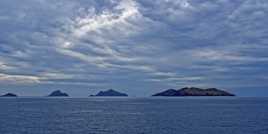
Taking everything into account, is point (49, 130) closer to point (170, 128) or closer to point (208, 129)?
point (170, 128)

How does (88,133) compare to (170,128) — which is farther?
(170,128)

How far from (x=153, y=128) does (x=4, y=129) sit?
3610 cm

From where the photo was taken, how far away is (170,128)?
315ft

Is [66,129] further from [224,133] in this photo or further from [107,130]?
[224,133]

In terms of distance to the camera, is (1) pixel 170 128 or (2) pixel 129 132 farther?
(1) pixel 170 128

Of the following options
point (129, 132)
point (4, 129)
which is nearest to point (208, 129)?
point (129, 132)

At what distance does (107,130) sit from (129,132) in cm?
662

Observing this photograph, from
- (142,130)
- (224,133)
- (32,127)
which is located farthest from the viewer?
(32,127)

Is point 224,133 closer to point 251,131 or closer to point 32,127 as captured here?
point 251,131

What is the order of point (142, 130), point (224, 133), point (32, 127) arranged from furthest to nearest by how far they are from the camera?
point (32, 127), point (142, 130), point (224, 133)

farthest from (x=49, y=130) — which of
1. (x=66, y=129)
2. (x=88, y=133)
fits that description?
(x=88, y=133)

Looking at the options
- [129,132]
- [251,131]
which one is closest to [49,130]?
[129,132]

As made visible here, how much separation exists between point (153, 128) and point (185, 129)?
7764mm

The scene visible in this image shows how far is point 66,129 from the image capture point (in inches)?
3767
